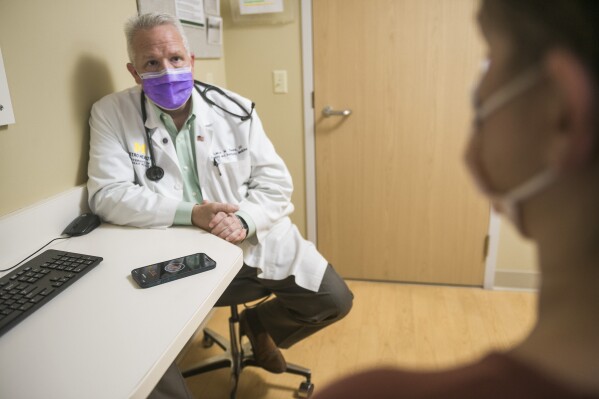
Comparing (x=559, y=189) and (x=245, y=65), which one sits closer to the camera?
(x=559, y=189)

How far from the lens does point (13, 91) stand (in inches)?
48.2

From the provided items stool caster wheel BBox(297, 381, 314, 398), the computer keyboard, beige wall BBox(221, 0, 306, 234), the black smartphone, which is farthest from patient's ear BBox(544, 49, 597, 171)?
beige wall BBox(221, 0, 306, 234)

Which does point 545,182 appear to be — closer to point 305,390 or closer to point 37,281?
point 37,281

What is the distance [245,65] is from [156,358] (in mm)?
1995

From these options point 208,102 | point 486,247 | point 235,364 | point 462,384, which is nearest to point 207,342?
point 235,364

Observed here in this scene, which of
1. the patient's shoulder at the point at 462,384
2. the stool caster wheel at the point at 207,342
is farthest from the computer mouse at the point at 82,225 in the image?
the patient's shoulder at the point at 462,384

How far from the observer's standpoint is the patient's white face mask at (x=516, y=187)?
40cm

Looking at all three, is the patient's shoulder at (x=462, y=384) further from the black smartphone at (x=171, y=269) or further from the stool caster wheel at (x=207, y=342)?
the stool caster wheel at (x=207, y=342)

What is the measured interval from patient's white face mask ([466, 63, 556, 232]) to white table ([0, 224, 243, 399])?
0.59 m

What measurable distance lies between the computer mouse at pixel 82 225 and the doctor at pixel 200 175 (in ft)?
0.13


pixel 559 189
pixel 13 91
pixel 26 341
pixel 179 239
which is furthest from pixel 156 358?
pixel 13 91

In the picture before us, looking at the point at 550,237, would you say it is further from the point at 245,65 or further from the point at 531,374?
the point at 245,65

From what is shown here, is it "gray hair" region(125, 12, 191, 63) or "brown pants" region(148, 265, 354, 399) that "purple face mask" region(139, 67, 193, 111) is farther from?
"brown pants" region(148, 265, 354, 399)

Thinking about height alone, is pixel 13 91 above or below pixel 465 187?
above
